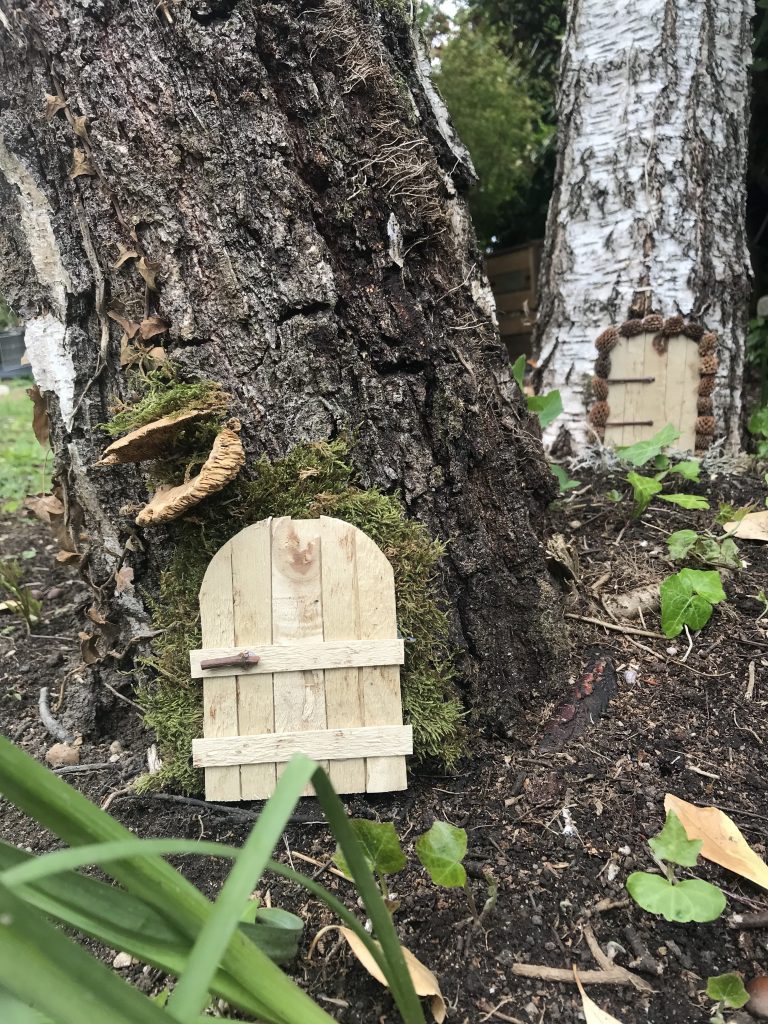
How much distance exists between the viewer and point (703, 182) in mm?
2260

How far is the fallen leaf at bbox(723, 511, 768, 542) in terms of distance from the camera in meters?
1.75

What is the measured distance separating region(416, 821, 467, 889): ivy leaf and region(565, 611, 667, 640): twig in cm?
71

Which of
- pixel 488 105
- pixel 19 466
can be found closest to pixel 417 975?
pixel 19 466

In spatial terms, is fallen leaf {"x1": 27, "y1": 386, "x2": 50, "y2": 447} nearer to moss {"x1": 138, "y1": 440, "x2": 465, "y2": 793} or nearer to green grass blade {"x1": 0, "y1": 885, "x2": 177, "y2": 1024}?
moss {"x1": 138, "y1": 440, "x2": 465, "y2": 793}

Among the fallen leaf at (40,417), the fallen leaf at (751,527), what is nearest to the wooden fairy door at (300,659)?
the fallen leaf at (40,417)

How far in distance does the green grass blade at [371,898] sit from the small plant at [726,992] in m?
0.38

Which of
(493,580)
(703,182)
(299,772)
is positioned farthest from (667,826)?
(703,182)

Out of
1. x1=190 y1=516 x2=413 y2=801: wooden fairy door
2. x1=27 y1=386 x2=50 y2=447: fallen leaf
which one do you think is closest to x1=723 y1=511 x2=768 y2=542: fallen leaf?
x1=190 y1=516 x2=413 y2=801: wooden fairy door

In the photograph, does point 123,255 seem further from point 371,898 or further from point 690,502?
point 690,502

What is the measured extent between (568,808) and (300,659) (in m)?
0.54

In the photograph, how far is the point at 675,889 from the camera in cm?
Answer: 96

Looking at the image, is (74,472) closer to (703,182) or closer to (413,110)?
(413,110)

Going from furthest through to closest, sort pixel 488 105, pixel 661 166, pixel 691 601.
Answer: pixel 488 105 → pixel 661 166 → pixel 691 601

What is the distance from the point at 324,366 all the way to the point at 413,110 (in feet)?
1.91
